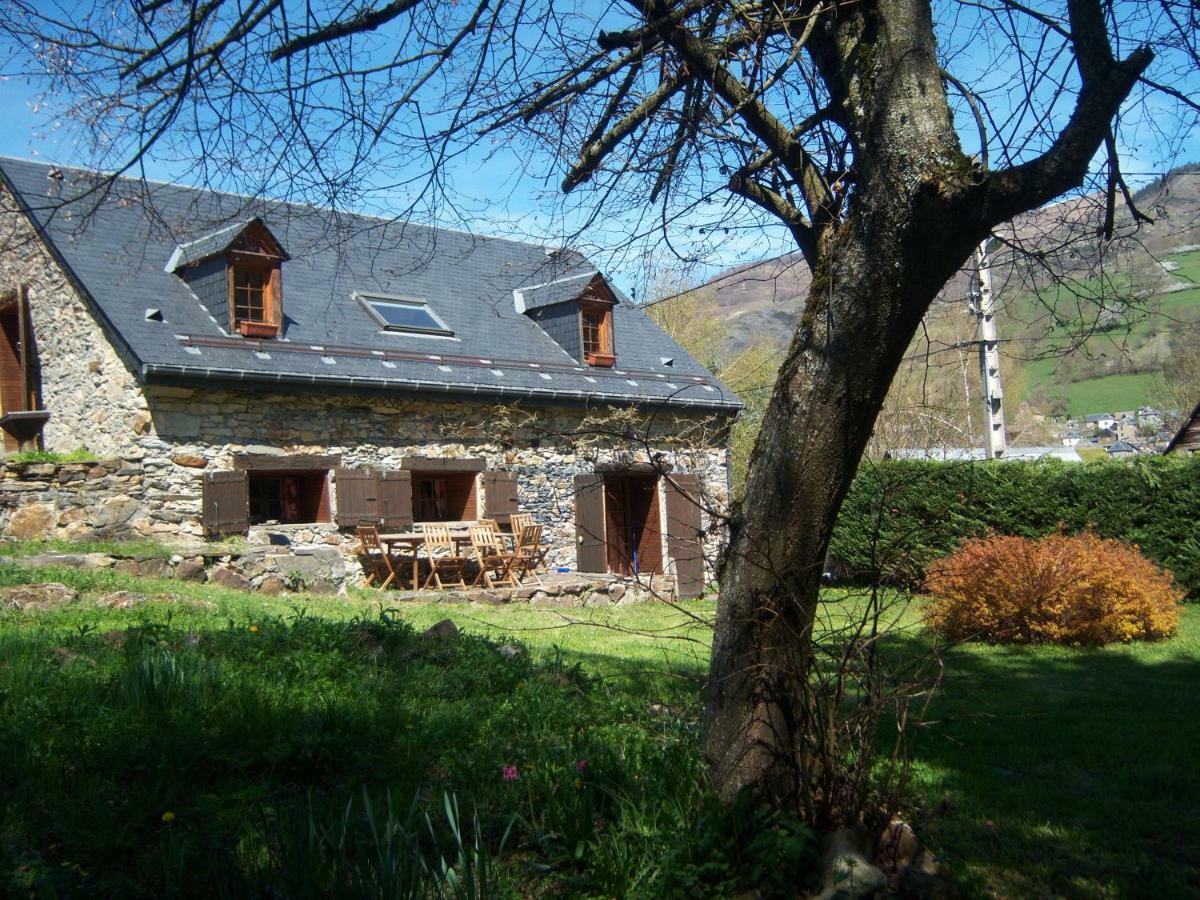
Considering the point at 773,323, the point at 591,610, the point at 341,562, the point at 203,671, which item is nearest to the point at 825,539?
the point at 203,671

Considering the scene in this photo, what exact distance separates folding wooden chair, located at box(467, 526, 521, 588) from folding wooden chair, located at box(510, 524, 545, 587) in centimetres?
18

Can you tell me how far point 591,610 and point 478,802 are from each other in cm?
1018

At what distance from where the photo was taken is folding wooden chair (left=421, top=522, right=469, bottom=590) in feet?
47.5

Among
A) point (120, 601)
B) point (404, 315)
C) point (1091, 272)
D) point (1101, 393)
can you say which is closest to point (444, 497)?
point (404, 315)

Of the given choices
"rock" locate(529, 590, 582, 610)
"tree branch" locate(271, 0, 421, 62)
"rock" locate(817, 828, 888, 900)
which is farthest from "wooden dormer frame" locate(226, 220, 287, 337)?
"rock" locate(817, 828, 888, 900)

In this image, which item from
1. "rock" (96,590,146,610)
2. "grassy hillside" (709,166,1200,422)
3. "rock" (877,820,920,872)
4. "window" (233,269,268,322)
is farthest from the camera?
"window" (233,269,268,322)

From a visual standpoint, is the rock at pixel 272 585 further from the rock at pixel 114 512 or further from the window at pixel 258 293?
the window at pixel 258 293

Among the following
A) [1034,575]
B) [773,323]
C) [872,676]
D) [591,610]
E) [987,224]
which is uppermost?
[773,323]

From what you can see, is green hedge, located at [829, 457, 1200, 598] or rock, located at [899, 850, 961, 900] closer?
rock, located at [899, 850, 961, 900]

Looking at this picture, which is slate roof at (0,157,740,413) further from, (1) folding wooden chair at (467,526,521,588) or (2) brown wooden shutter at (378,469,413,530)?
(1) folding wooden chair at (467,526,521,588)

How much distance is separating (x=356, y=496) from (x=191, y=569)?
2913mm

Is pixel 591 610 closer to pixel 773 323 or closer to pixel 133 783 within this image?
pixel 133 783

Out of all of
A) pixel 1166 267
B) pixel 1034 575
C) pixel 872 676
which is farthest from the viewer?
pixel 1034 575

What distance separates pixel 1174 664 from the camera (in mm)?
8938
